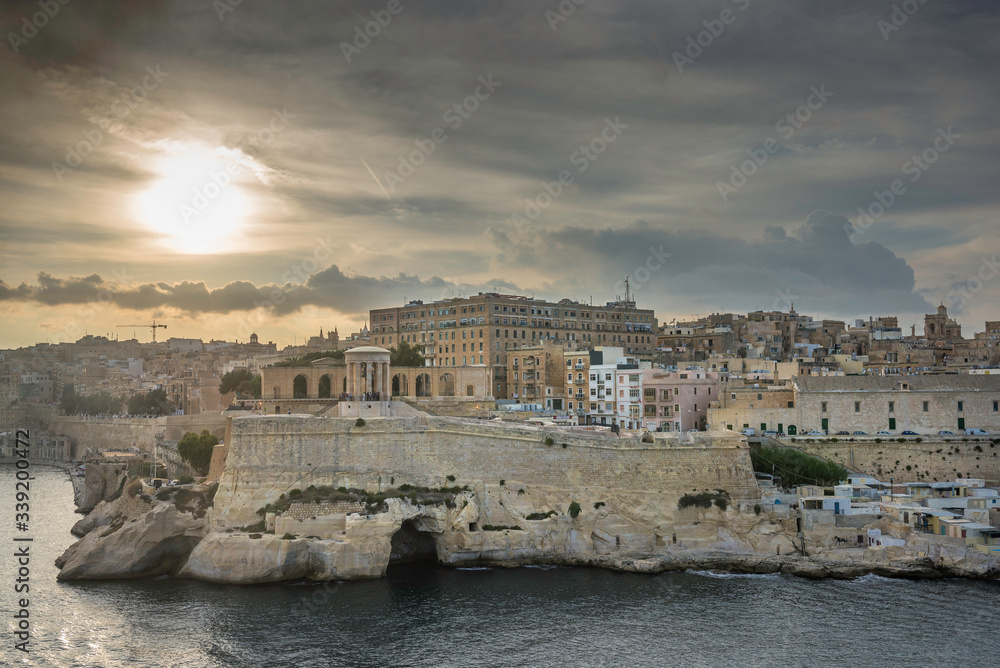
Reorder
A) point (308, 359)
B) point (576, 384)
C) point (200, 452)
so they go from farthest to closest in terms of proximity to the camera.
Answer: point (308, 359), point (576, 384), point (200, 452)

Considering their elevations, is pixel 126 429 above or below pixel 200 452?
above

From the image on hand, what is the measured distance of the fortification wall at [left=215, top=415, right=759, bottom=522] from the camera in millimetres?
39969

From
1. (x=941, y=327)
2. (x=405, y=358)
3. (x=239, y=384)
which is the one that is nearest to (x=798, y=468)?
(x=405, y=358)

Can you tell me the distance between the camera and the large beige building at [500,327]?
253ft

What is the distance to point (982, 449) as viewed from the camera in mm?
46156

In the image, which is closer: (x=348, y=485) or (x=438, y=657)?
(x=438, y=657)

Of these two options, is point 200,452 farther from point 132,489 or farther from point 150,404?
point 150,404

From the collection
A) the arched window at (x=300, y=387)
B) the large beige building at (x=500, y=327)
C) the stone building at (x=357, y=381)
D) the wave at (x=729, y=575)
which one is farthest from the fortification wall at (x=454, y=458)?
the large beige building at (x=500, y=327)

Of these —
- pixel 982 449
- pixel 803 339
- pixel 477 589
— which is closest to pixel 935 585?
pixel 982 449

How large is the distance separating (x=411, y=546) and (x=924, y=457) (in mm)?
28370

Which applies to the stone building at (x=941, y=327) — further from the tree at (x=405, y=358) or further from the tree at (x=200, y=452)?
the tree at (x=200, y=452)

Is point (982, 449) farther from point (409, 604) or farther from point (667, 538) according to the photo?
point (409, 604)

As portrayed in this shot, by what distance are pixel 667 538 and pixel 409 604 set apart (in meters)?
13.8

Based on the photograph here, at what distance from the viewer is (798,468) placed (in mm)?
44531
